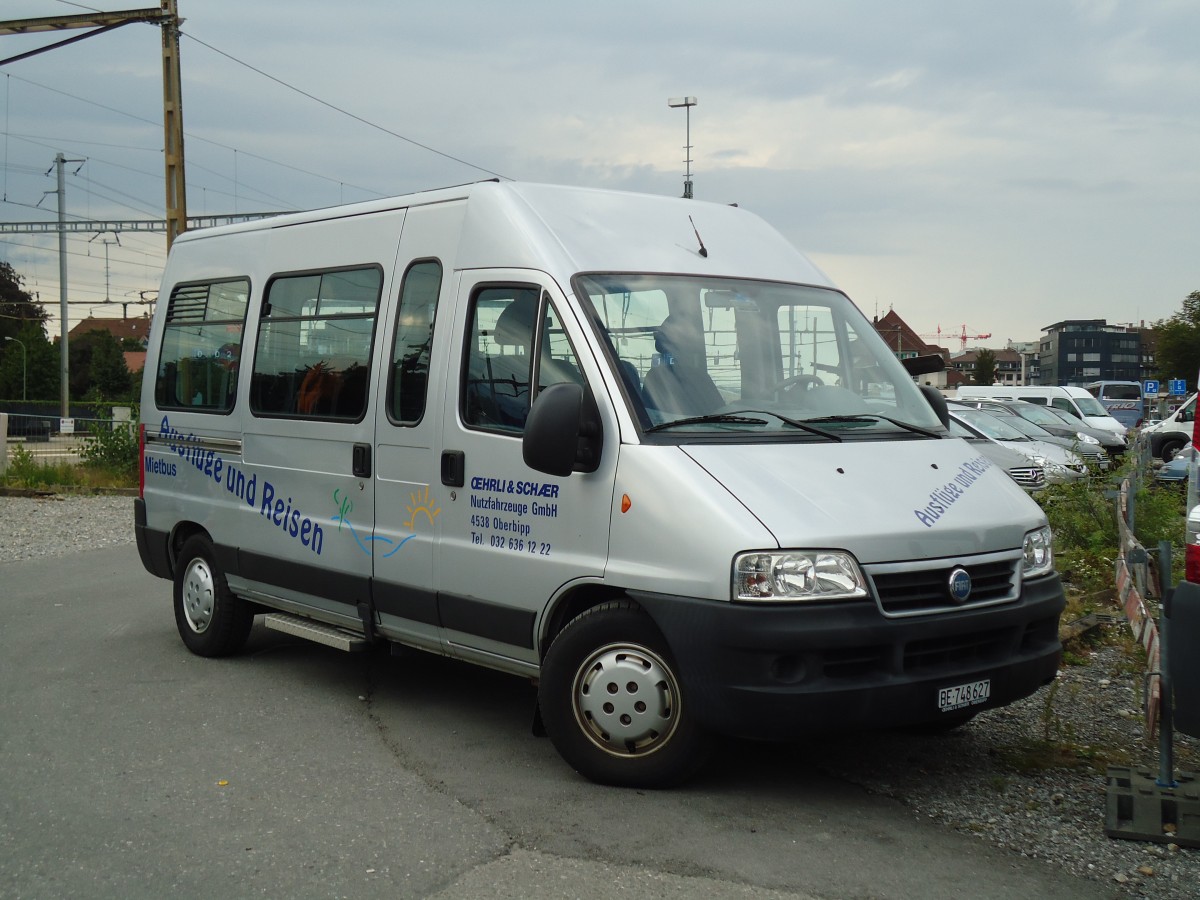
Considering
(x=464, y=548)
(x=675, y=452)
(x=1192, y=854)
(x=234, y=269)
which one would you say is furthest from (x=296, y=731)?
(x=1192, y=854)

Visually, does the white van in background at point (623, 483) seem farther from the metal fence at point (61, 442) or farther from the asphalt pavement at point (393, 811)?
the metal fence at point (61, 442)

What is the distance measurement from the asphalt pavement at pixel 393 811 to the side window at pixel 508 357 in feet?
5.17

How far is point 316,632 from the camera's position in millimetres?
7121

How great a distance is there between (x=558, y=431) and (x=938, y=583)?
1600mm

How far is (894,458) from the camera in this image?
5.52 meters

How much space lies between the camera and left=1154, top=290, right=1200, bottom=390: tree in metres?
83.2

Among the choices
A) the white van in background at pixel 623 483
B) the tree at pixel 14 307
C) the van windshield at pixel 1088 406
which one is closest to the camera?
the white van in background at pixel 623 483

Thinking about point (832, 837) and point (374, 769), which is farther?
point (374, 769)

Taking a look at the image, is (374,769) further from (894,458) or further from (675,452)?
(894,458)

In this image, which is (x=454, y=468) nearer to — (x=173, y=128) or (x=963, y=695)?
(x=963, y=695)

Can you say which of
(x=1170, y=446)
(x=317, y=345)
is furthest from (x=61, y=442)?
(x=1170, y=446)

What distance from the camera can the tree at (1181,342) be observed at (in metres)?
83.2

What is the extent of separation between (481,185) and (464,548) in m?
1.74

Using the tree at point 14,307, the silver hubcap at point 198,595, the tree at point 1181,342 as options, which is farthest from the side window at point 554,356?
the tree at point 1181,342
